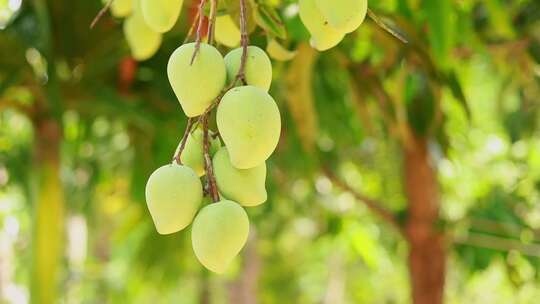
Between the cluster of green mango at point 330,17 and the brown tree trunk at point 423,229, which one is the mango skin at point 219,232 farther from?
the brown tree trunk at point 423,229

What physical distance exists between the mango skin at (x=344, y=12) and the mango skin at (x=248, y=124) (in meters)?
0.04

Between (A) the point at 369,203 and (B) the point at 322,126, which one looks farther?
(B) the point at 322,126

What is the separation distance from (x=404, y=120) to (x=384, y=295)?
4604 mm

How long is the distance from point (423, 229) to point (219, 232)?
3.36 feet

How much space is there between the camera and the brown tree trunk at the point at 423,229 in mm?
1290

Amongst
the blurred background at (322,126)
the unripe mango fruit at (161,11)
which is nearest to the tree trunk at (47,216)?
the blurred background at (322,126)

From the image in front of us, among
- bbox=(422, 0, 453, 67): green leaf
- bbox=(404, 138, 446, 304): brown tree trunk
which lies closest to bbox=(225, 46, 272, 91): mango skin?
bbox=(422, 0, 453, 67): green leaf

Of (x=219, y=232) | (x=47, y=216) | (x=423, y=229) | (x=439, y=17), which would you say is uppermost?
(x=219, y=232)

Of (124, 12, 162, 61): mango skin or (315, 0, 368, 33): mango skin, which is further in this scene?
(124, 12, 162, 61): mango skin

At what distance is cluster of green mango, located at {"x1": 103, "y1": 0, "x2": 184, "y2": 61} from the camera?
39 centimetres

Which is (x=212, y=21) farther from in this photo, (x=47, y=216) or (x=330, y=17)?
(x=47, y=216)

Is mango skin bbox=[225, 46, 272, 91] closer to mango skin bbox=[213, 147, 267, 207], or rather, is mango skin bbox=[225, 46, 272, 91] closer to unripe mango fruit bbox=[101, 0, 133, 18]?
mango skin bbox=[213, 147, 267, 207]

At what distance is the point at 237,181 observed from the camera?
0.34 metres

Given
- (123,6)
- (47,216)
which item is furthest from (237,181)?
(47,216)
